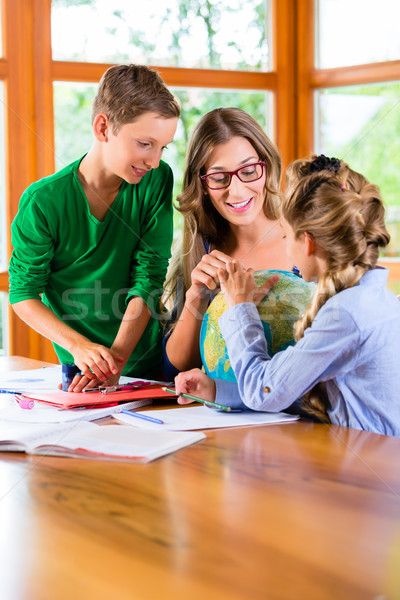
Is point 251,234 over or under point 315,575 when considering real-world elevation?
over

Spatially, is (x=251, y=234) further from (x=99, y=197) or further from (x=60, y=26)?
(x=60, y=26)

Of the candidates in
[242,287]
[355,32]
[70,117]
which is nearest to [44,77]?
[70,117]

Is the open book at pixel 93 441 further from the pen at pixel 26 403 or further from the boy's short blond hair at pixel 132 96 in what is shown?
the boy's short blond hair at pixel 132 96

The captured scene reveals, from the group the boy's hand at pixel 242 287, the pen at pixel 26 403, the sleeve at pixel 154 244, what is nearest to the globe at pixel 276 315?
the boy's hand at pixel 242 287

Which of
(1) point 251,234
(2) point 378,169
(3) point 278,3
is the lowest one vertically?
(1) point 251,234

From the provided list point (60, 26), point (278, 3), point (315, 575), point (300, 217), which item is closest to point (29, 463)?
point (315, 575)

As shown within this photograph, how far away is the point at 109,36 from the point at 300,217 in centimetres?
336

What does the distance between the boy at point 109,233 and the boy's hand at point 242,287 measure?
1.72 ft

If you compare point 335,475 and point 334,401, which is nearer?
point 335,475

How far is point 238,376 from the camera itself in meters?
1.53

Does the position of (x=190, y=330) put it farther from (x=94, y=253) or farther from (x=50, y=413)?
(x=50, y=413)

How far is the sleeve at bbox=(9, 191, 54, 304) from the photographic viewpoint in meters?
2.20

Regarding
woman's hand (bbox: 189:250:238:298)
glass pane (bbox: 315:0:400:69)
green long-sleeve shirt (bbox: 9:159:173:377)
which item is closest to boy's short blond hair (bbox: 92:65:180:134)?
green long-sleeve shirt (bbox: 9:159:173:377)

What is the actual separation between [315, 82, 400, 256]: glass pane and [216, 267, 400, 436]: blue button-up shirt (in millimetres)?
3076
